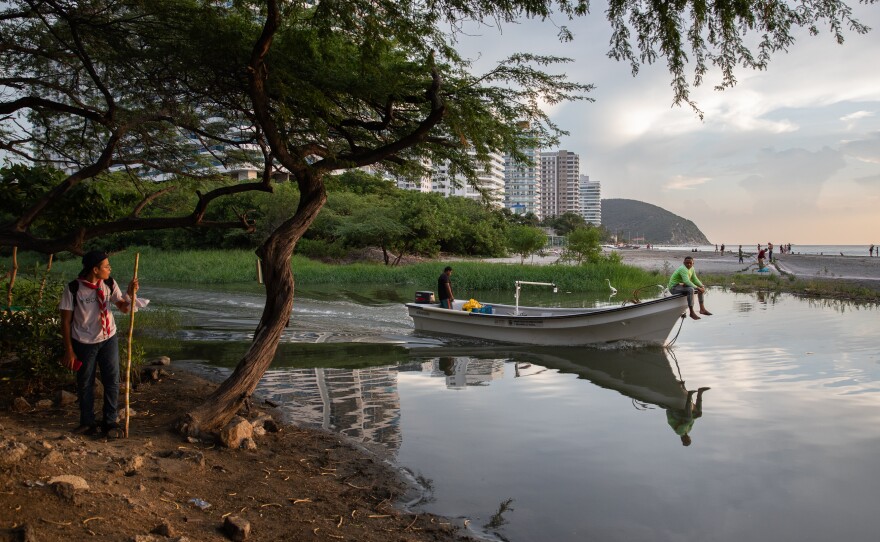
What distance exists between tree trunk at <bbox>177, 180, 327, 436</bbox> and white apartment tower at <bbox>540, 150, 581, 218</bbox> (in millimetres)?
175832

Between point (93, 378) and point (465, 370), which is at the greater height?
point (93, 378)

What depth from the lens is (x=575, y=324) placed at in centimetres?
1417

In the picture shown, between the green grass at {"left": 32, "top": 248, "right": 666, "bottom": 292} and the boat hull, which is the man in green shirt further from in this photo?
the green grass at {"left": 32, "top": 248, "right": 666, "bottom": 292}

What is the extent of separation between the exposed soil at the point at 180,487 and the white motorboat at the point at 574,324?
814 cm

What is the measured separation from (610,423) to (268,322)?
4882 millimetres

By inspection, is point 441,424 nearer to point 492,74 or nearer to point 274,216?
point 492,74

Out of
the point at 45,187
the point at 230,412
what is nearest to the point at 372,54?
the point at 230,412

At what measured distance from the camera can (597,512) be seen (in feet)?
19.2

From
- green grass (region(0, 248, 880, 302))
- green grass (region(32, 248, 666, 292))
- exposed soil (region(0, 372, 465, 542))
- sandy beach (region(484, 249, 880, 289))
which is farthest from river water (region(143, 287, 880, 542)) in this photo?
sandy beach (region(484, 249, 880, 289))

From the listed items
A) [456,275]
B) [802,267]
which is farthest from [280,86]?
[802,267]

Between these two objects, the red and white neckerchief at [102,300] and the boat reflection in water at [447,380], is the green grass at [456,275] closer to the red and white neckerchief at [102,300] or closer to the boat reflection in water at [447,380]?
the boat reflection in water at [447,380]

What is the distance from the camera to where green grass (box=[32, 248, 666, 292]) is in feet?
96.2

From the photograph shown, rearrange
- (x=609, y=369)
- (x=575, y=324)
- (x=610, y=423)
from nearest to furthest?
(x=610, y=423), (x=609, y=369), (x=575, y=324)

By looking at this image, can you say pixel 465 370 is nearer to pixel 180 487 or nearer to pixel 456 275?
pixel 180 487
